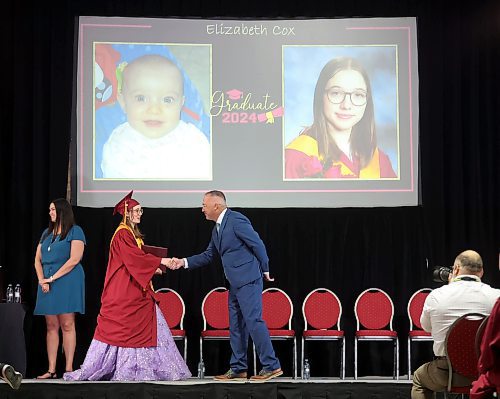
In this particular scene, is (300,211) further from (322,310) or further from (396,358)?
(396,358)

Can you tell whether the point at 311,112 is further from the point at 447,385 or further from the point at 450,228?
the point at 447,385

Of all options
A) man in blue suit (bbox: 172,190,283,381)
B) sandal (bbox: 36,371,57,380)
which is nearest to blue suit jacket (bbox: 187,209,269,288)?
man in blue suit (bbox: 172,190,283,381)

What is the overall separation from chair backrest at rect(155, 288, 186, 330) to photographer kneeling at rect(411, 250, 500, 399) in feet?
10.5

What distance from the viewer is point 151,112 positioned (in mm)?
9047

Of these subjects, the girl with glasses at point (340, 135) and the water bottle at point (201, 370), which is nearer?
the water bottle at point (201, 370)

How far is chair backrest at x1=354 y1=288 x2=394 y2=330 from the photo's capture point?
329 inches

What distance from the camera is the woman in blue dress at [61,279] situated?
25.9 feet

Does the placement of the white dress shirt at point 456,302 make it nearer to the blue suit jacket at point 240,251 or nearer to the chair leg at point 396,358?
the blue suit jacket at point 240,251

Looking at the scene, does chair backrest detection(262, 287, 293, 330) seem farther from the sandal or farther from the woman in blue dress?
the sandal

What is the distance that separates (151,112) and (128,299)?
2273 millimetres

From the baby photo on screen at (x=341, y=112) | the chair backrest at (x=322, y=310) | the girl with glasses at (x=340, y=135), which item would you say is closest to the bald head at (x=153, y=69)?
the baby photo on screen at (x=341, y=112)

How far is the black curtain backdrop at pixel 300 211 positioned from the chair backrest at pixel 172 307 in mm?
447

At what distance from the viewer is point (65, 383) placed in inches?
282

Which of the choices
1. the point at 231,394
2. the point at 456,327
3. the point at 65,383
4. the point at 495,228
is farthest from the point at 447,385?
the point at 495,228
